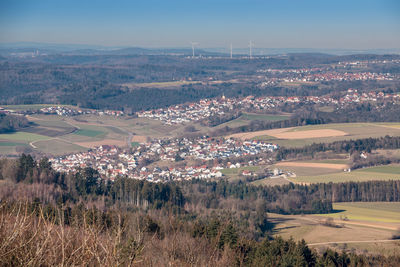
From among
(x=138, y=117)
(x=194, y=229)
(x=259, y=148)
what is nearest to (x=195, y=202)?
(x=194, y=229)

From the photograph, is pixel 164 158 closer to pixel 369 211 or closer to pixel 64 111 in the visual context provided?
pixel 369 211

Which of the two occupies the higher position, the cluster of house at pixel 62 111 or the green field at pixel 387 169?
the cluster of house at pixel 62 111

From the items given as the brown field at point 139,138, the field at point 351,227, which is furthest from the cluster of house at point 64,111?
the field at point 351,227

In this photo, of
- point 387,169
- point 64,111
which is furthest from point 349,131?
point 64,111

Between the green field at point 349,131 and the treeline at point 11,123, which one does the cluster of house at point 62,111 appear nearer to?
the treeline at point 11,123

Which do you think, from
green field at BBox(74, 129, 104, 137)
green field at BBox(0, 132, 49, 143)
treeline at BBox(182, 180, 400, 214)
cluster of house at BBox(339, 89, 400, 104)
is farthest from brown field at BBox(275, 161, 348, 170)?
cluster of house at BBox(339, 89, 400, 104)

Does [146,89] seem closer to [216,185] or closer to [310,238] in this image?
[216,185]

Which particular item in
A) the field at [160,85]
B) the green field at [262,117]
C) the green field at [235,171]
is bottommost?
the green field at [235,171]
